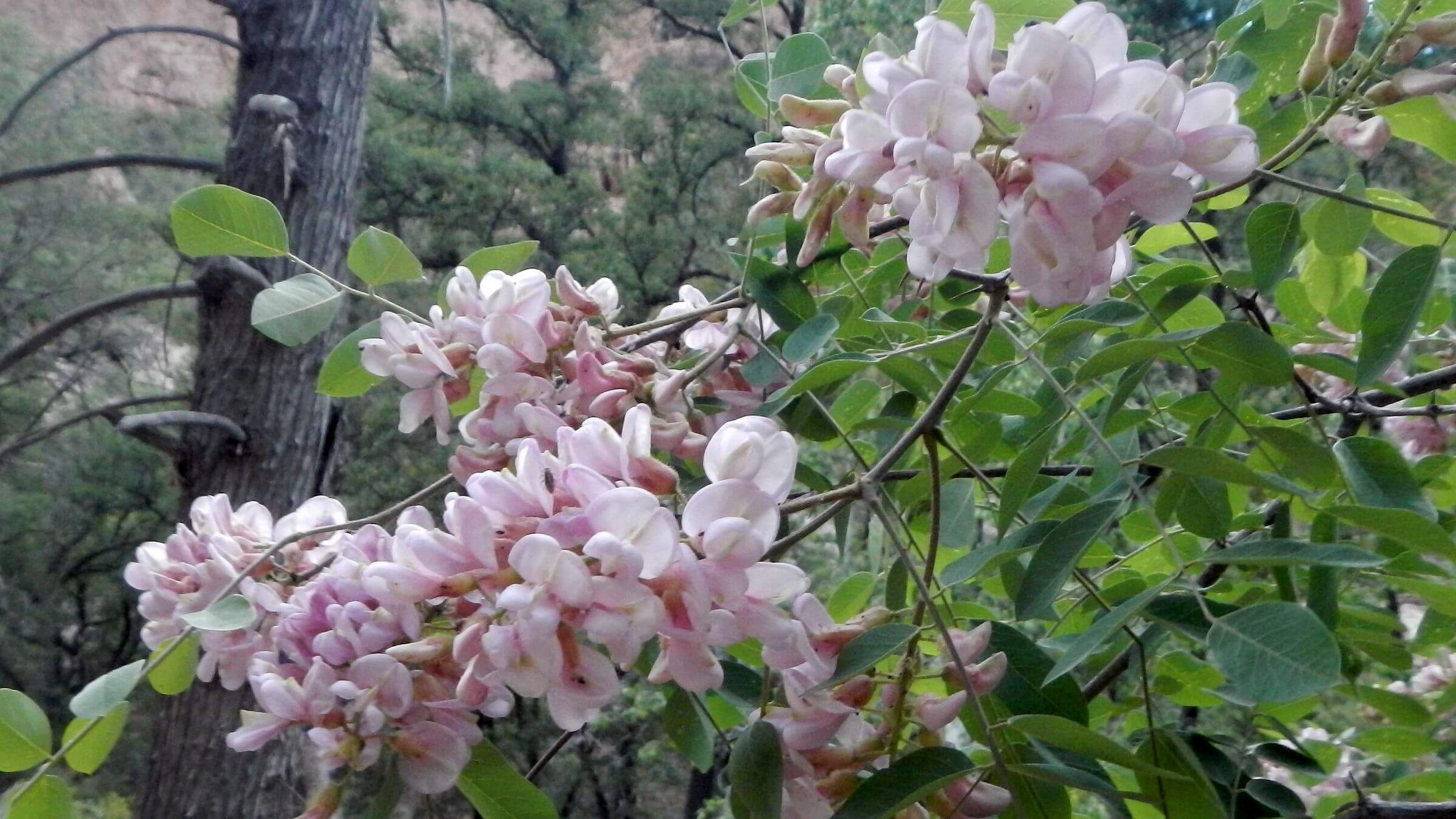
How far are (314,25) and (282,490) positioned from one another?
0.69 m

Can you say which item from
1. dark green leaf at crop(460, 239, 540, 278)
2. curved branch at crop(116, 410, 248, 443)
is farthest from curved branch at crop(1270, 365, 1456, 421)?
curved branch at crop(116, 410, 248, 443)

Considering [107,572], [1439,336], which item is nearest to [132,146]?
[107,572]

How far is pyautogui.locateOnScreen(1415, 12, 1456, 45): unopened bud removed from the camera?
1.01 ft

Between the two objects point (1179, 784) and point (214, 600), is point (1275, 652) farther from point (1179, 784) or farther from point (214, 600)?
point (214, 600)

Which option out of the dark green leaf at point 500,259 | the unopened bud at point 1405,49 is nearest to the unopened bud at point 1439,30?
the unopened bud at point 1405,49

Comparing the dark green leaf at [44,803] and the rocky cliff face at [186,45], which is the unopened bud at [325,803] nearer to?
the dark green leaf at [44,803]

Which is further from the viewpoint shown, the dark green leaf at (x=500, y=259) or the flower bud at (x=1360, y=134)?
the dark green leaf at (x=500, y=259)

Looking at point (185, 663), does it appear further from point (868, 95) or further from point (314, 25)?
point (314, 25)

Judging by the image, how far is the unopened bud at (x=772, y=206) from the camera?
36 centimetres

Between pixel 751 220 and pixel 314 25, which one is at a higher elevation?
pixel 751 220

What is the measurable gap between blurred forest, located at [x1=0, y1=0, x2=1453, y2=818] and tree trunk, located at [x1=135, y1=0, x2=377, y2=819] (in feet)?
1.99

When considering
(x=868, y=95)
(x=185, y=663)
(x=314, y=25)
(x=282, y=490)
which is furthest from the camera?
(x=314, y=25)

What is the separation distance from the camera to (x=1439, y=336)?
59 cm

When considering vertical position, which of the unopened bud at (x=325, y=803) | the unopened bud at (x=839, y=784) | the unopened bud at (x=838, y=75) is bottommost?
the unopened bud at (x=325, y=803)
